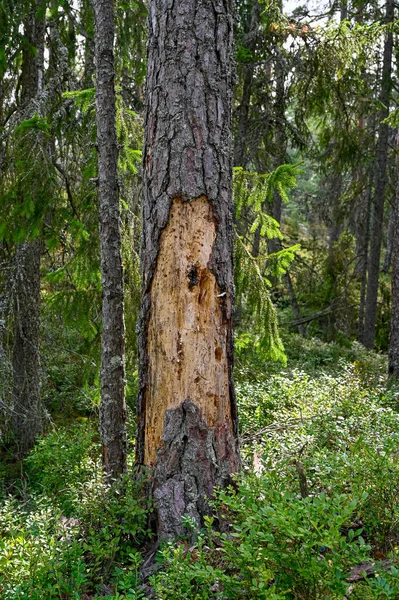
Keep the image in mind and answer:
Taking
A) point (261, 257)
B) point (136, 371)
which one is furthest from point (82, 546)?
point (261, 257)

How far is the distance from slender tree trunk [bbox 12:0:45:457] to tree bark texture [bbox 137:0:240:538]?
3589mm

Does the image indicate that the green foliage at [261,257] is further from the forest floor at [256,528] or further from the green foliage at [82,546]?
the green foliage at [82,546]

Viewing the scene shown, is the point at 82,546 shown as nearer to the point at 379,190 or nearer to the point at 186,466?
the point at 186,466

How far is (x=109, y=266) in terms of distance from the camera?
420 cm

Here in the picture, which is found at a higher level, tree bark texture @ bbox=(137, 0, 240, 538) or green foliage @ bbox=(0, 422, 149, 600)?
tree bark texture @ bbox=(137, 0, 240, 538)

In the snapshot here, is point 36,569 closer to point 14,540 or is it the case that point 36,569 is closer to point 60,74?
point 14,540

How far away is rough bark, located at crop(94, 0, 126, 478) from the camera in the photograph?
4188 millimetres

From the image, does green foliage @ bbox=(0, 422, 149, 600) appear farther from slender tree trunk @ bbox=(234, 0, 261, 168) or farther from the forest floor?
slender tree trunk @ bbox=(234, 0, 261, 168)

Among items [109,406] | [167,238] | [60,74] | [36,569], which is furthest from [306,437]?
[60,74]

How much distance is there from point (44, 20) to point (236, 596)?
7.05 meters

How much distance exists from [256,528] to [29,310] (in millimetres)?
5495

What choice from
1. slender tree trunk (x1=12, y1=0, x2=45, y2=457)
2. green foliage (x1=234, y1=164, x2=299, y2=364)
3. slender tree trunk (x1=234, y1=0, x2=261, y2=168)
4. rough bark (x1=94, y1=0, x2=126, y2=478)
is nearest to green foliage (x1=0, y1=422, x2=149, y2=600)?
rough bark (x1=94, y1=0, x2=126, y2=478)

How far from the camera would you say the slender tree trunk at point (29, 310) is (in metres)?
6.75

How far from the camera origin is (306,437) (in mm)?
4141
